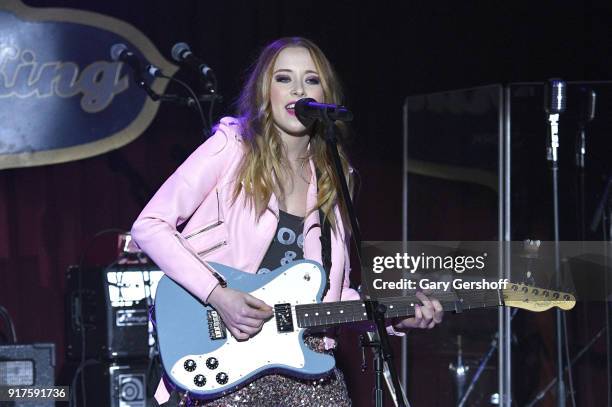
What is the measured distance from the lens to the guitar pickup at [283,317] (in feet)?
9.60

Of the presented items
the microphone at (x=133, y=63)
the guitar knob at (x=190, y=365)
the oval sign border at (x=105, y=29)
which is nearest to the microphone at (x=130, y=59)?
the microphone at (x=133, y=63)

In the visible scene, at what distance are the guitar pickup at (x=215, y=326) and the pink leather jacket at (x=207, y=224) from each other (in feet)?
0.24

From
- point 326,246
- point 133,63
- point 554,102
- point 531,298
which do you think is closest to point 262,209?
point 326,246

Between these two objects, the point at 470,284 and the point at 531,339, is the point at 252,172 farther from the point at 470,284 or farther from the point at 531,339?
the point at 531,339

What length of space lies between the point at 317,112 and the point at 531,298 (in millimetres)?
1119

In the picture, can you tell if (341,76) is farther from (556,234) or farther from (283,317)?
(283,317)

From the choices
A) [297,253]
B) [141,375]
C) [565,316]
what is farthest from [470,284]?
[297,253]

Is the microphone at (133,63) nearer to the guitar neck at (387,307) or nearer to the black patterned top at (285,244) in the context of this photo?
the black patterned top at (285,244)

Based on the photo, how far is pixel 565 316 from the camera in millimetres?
5766

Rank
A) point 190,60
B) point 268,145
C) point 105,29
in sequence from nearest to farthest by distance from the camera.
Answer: point 268,145
point 190,60
point 105,29

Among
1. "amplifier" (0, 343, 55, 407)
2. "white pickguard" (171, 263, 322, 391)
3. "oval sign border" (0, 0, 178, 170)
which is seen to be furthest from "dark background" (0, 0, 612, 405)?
"white pickguard" (171, 263, 322, 391)

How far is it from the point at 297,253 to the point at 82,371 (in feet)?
7.45

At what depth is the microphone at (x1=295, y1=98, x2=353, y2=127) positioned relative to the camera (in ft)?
8.98

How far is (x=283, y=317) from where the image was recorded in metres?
2.94
